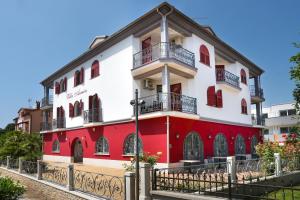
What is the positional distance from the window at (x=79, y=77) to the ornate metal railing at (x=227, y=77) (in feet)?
35.6

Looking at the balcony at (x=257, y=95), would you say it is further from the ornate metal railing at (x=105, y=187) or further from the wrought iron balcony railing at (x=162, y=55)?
the ornate metal railing at (x=105, y=187)

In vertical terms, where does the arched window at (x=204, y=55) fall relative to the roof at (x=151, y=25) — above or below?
below

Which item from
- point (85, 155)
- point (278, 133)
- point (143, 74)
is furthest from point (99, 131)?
point (278, 133)

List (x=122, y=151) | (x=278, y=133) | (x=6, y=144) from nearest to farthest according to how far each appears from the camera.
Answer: (x=122, y=151) → (x=6, y=144) → (x=278, y=133)

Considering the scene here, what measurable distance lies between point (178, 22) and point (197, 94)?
457cm

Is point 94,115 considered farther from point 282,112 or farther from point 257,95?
point 282,112

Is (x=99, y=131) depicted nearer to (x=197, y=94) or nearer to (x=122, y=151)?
(x=122, y=151)

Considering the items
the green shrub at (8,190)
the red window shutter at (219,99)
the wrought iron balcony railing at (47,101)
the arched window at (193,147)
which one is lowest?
the green shrub at (8,190)

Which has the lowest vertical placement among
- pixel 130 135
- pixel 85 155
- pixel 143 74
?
pixel 85 155

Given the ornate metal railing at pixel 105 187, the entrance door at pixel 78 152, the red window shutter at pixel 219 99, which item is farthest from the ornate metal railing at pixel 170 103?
the entrance door at pixel 78 152

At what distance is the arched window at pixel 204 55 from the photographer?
19.5 m

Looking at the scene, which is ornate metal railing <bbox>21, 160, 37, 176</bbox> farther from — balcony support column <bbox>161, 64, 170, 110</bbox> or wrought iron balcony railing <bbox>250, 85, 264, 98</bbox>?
wrought iron balcony railing <bbox>250, 85, 264, 98</bbox>

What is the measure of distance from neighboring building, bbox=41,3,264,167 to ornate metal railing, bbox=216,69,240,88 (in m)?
0.07

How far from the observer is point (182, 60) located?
17672 millimetres
